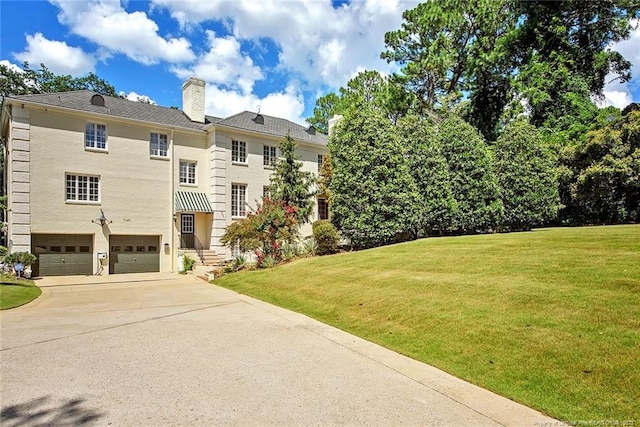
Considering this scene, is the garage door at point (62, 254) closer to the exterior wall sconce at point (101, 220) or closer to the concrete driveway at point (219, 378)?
the exterior wall sconce at point (101, 220)

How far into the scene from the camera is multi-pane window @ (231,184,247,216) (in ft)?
84.6

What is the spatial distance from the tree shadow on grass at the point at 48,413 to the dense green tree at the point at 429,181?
17.5 metres

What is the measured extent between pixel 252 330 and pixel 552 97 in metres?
29.2

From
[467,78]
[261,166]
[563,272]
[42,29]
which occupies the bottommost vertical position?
[563,272]

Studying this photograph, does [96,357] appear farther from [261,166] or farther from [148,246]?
[261,166]

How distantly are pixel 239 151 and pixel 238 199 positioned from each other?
3322 millimetres

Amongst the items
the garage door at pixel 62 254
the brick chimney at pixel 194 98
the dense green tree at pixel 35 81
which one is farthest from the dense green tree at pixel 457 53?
the dense green tree at pixel 35 81

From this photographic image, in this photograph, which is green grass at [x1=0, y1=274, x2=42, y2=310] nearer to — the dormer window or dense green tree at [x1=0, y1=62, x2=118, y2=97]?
the dormer window

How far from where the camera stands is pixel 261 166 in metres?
26.9

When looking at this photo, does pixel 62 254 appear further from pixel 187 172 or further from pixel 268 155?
pixel 268 155

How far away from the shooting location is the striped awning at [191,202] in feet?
78.5

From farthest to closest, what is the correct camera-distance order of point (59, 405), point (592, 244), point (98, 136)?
point (98, 136), point (592, 244), point (59, 405)

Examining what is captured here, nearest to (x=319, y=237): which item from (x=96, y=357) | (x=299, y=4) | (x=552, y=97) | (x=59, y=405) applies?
(x=299, y=4)

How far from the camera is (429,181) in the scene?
2073cm
